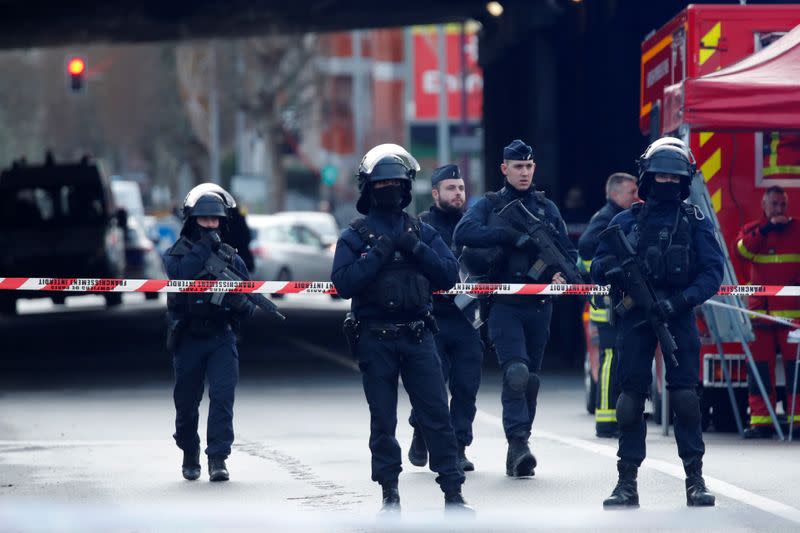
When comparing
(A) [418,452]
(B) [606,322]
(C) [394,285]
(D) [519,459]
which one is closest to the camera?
(C) [394,285]

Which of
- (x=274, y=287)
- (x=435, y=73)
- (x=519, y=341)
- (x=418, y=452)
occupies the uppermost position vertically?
(x=435, y=73)

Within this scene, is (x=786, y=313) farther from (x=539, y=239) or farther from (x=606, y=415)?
(x=539, y=239)

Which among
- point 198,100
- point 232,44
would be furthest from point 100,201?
point 198,100

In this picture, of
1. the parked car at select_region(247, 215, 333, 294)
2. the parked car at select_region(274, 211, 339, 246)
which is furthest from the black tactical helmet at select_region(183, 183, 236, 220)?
the parked car at select_region(274, 211, 339, 246)

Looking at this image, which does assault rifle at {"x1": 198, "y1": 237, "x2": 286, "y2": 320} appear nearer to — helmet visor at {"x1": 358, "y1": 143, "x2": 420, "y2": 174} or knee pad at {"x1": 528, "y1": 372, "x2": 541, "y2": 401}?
knee pad at {"x1": 528, "y1": 372, "x2": 541, "y2": 401}

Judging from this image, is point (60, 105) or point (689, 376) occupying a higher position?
point (60, 105)

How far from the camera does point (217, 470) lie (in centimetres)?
1040

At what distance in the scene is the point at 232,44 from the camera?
68.1 metres

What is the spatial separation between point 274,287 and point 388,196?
118 inches

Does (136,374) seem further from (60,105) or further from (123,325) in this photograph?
(60,105)

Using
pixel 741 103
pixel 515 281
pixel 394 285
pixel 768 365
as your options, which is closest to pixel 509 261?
pixel 515 281

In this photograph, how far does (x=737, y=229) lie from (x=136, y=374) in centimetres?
792

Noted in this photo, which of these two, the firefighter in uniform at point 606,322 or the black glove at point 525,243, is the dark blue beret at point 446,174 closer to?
the black glove at point 525,243

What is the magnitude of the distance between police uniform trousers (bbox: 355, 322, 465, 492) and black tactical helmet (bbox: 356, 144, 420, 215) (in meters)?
0.63
